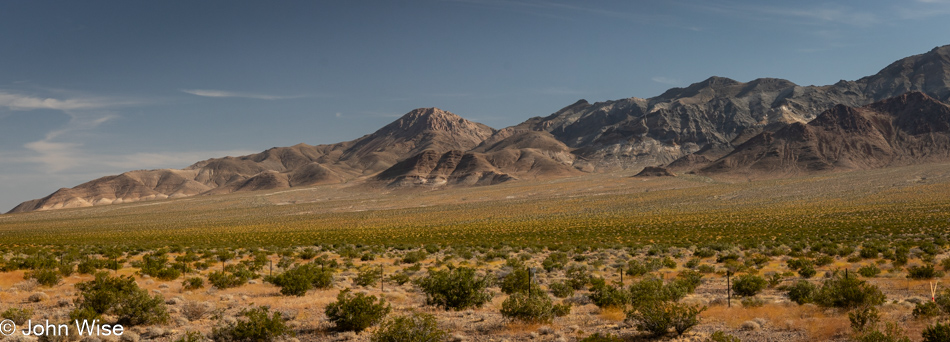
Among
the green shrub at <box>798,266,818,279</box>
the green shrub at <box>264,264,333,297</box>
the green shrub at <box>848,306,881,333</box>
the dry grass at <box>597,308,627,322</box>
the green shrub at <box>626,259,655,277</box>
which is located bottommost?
the green shrub at <box>798,266,818,279</box>

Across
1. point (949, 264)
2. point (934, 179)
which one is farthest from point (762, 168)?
point (949, 264)

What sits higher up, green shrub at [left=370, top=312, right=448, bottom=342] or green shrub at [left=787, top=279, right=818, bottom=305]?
green shrub at [left=370, top=312, right=448, bottom=342]

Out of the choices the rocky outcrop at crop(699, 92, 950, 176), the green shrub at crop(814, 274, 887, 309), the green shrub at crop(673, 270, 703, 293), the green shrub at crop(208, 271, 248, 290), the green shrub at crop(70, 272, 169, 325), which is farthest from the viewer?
the rocky outcrop at crop(699, 92, 950, 176)

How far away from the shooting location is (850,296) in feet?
39.2

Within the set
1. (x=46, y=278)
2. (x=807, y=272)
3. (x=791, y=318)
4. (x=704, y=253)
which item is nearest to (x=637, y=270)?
(x=807, y=272)

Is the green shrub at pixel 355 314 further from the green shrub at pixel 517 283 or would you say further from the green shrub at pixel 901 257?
the green shrub at pixel 901 257

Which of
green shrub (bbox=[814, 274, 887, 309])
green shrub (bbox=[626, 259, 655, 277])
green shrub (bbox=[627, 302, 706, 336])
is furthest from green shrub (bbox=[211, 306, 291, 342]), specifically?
green shrub (bbox=[626, 259, 655, 277])

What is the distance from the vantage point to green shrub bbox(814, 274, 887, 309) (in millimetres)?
11852

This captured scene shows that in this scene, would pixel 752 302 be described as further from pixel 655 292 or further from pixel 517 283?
pixel 517 283

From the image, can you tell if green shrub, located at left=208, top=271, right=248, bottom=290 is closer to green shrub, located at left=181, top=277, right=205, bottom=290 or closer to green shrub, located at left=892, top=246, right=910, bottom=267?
green shrub, located at left=181, top=277, right=205, bottom=290

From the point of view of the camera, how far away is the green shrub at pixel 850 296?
467 inches

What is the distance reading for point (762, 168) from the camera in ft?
438

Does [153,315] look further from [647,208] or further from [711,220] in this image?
[647,208]

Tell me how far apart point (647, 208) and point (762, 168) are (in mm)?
74866
